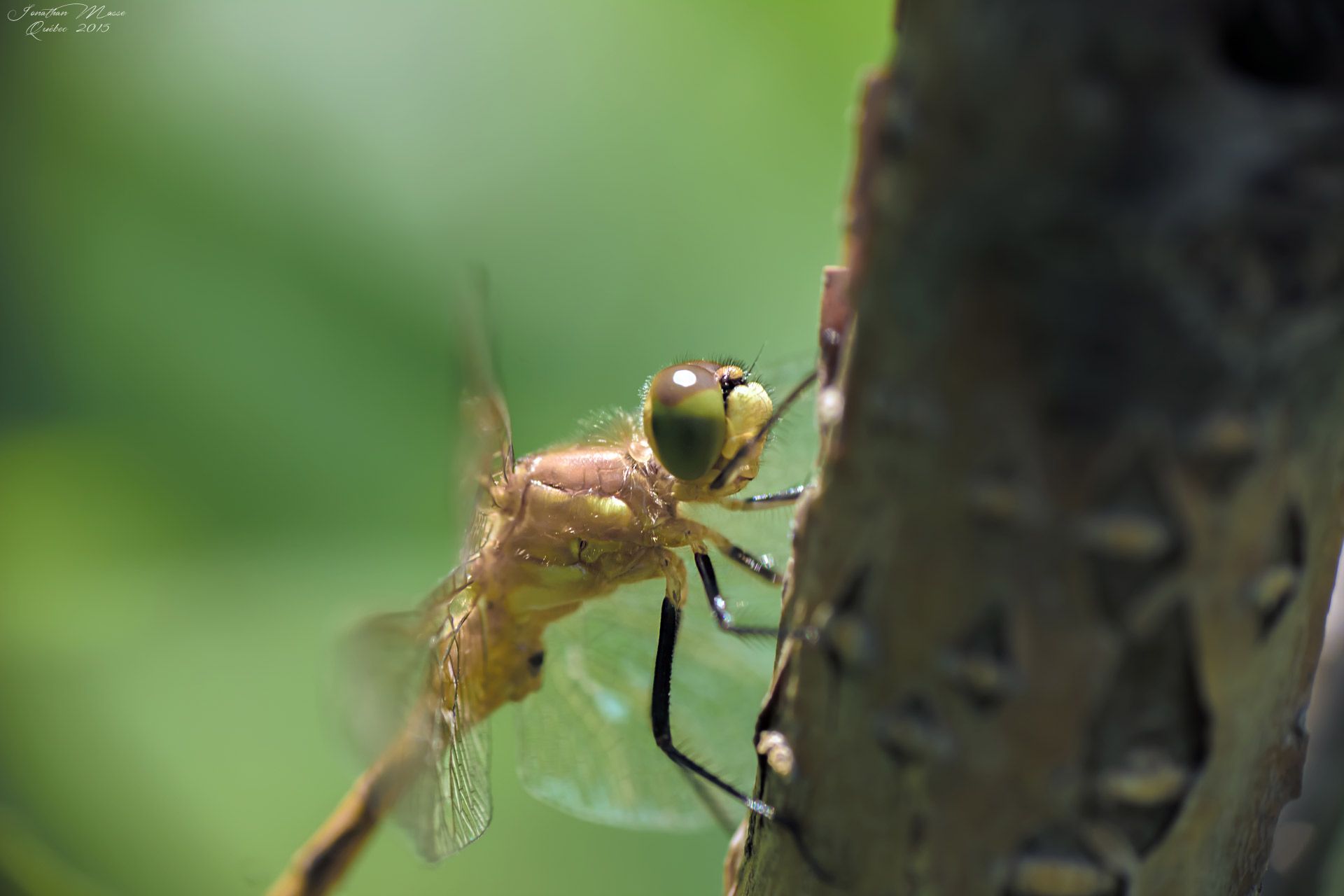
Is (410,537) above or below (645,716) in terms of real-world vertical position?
above

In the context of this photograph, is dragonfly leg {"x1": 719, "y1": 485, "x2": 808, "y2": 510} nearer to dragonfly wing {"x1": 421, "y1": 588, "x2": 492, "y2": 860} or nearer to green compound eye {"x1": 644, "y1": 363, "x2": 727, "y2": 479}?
green compound eye {"x1": 644, "y1": 363, "x2": 727, "y2": 479}

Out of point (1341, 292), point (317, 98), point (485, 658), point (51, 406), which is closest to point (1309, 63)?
point (1341, 292)

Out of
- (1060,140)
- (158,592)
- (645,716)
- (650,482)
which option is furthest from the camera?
(645,716)

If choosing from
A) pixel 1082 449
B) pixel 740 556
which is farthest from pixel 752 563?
pixel 1082 449

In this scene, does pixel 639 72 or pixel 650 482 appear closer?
pixel 650 482

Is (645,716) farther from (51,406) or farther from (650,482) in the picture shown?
(51,406)

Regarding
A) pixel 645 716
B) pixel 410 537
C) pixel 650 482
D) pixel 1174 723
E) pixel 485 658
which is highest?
pixel 1174 723
